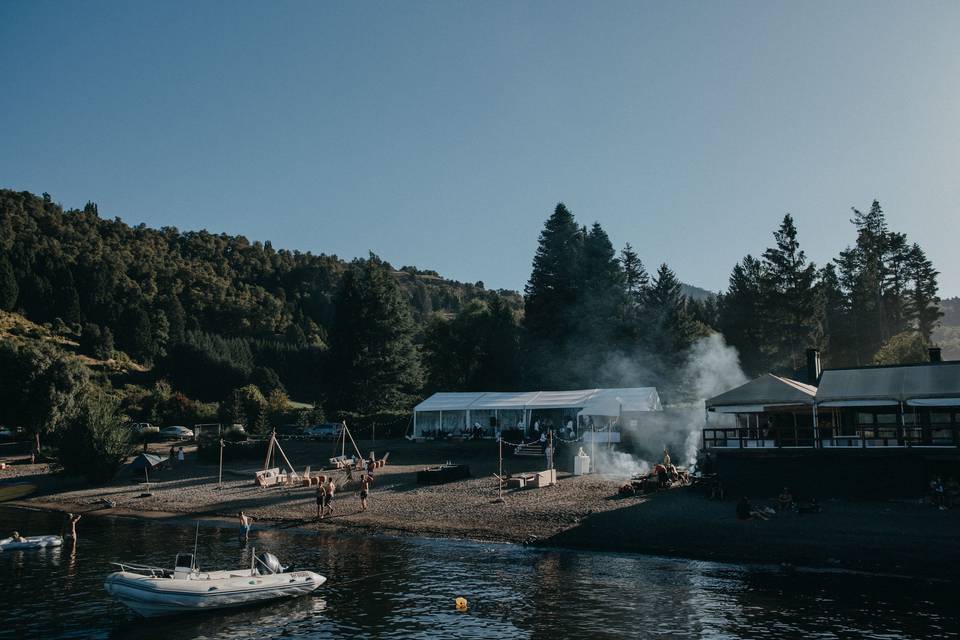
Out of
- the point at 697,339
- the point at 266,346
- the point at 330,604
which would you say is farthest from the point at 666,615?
the point at 266,346

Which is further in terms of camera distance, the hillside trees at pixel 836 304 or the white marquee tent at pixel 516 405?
the hillside trees at pixel 836 304

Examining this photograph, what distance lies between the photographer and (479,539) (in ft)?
91.5

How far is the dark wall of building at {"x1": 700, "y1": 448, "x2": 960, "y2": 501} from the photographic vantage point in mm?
28000

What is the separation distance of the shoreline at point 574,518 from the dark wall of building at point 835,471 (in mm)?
903

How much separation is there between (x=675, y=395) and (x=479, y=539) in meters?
44.1

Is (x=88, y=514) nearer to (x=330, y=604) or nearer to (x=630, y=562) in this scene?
(x=330, y=604)

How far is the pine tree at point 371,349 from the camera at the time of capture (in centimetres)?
7338

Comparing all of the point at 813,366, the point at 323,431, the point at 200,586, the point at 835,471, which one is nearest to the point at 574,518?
the point at 835,471

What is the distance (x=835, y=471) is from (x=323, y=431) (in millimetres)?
41555

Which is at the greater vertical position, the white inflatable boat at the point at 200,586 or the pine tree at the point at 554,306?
the pine tree at the point at 554,306

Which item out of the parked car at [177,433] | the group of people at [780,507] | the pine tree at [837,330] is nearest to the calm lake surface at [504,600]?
the group of people at [780,507]

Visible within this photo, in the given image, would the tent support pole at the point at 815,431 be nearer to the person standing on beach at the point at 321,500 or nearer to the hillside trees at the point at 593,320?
the person standing on beach at the point at 321,500

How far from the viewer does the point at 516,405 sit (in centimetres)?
5216

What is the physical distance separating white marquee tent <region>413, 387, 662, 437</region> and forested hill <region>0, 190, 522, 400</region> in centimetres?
2733
